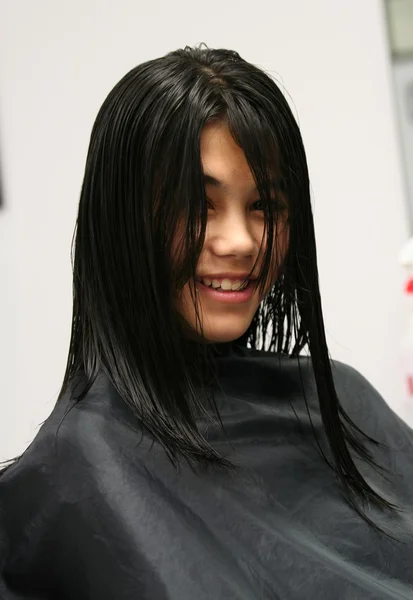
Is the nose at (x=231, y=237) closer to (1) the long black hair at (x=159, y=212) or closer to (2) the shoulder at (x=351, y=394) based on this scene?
(1) the long black hair at (x=159, y=212)

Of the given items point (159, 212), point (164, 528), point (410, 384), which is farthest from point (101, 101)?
point (164, 528)

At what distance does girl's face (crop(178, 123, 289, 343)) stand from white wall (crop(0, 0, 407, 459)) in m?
1.03

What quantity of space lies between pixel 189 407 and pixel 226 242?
234 millimetres

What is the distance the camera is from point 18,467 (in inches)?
40.9

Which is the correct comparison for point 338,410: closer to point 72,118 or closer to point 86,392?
point 86,392

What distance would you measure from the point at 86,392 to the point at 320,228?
121cm

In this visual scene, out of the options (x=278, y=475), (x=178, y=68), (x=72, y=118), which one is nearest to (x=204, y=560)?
(x=278, y=475)

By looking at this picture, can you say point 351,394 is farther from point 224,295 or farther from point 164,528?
point 164,528

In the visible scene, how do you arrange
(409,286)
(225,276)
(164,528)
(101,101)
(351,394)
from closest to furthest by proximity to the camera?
(164,528) < (225,276) < (351,394) < (409,286) < (101,101)

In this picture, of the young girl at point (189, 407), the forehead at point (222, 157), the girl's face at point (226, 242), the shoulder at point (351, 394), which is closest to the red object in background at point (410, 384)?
the shoulder at point (351, 394)

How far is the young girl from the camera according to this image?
3.28 ft

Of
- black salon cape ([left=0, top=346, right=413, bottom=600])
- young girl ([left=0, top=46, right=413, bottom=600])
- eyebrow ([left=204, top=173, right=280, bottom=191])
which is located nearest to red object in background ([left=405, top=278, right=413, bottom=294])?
young girl ([left=0, top=46, right=413, bottom=600])

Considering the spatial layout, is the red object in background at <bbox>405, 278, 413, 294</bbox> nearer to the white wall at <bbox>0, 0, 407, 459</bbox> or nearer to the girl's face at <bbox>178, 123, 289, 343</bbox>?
the white wall at <bbox>0, 0, 407, 459</bbox>

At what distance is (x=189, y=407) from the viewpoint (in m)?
1.14
